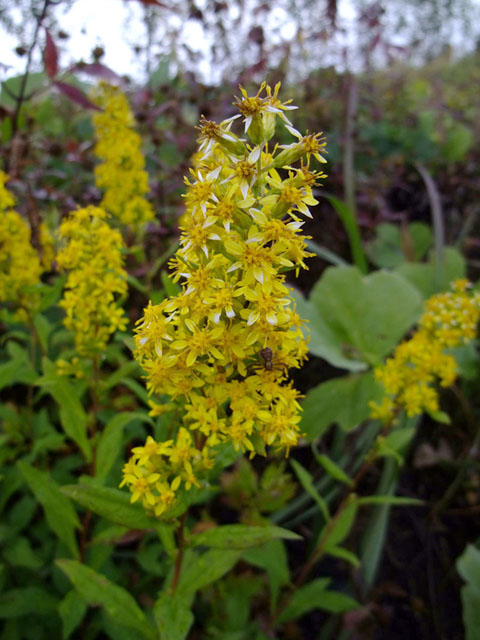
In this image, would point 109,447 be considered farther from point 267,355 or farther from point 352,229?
point 352,229

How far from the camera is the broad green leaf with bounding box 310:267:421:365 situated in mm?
2355

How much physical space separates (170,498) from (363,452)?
140 cm

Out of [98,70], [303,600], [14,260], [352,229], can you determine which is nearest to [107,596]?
[303,600]

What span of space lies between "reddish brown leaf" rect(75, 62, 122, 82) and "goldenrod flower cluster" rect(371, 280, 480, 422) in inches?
57.4

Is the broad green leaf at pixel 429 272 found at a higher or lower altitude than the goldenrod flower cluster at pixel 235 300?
lower

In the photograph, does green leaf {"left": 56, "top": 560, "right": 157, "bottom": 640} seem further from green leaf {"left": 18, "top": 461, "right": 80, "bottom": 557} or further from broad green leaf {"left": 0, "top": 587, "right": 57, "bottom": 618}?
broad green leaf {"left": 0, "top": 587, "right": 57, "bottom": 618}

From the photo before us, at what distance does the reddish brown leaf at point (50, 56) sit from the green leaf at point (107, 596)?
1708mm

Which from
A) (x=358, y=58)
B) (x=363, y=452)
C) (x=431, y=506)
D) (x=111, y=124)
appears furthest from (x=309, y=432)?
(x=358, y=58)

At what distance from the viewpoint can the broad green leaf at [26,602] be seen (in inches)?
65.0

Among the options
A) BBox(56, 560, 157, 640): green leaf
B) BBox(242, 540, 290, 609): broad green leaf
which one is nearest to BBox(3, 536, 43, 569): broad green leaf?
BBox(56, 560, 157, 640): green leaf

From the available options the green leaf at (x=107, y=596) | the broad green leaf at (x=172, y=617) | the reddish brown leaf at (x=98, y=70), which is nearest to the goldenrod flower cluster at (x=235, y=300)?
the broad green leaf at (x=172, y=617)

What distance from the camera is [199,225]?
0.99 metres

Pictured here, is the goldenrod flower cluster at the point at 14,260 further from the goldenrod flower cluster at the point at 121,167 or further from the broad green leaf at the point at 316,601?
the broad green leaf at the point at 316,601

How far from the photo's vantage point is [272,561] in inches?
72.4
